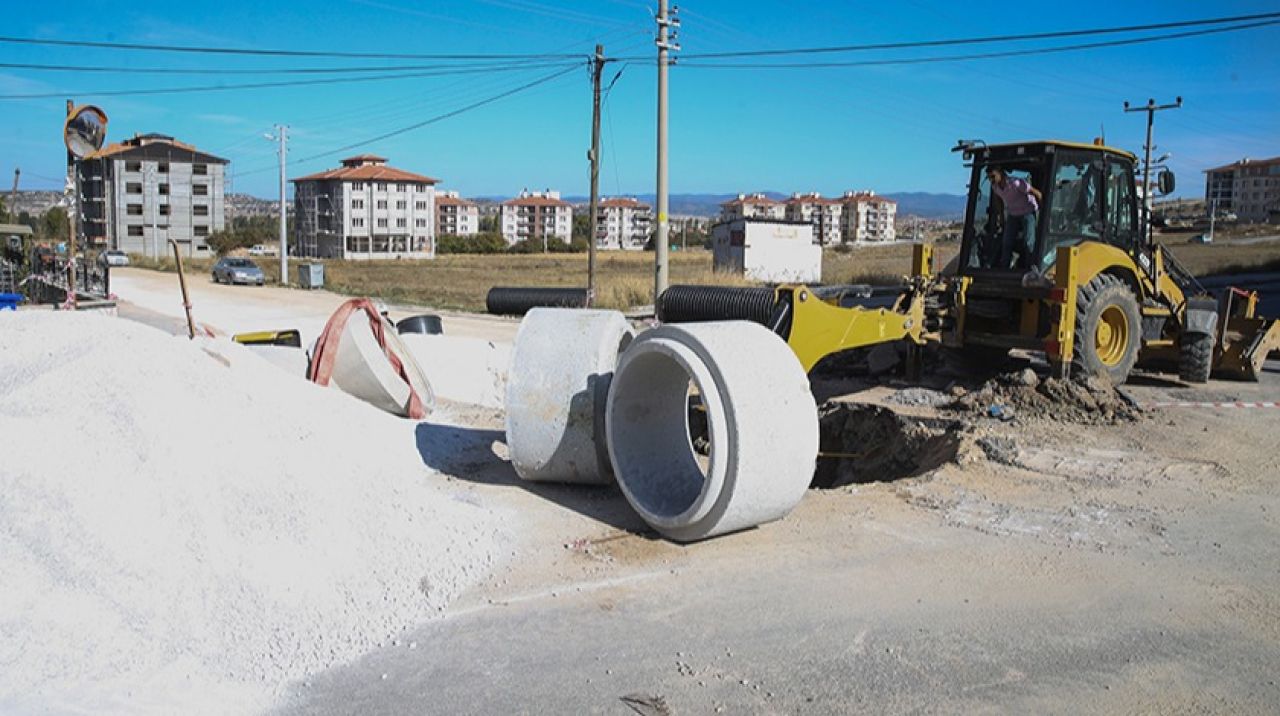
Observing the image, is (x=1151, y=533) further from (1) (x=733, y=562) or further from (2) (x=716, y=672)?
(2) (x=716, y=672)

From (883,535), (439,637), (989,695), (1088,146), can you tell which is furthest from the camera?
(1088,146)

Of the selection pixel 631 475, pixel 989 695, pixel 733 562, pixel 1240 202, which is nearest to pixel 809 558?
pixel 733 562

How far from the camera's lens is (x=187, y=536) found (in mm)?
5746

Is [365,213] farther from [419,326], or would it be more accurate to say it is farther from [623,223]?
[419,326]

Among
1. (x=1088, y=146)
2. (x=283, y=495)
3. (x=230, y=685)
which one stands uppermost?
(x=1088, y=146)

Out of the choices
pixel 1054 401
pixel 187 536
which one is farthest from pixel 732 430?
pixel 1054 401

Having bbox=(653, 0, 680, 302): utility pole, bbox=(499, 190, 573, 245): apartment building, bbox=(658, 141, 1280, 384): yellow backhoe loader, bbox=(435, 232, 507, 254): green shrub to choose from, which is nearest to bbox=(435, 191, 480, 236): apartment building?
bbox=(499, 190, 573, 245): apartment building

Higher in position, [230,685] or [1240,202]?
[1240,202]

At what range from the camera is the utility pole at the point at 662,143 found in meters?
21.5

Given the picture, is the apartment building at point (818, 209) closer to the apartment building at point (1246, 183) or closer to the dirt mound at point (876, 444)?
the apartment building at point (1246, 183)

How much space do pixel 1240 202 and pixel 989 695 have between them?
175086 millimetres

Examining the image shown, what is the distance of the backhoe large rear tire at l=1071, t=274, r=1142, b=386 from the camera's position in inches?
451

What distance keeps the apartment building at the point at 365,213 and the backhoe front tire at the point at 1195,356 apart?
338ft

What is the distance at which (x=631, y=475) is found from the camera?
23.7 ft
